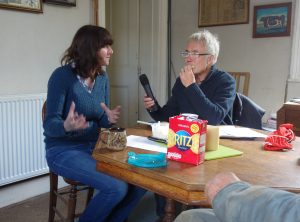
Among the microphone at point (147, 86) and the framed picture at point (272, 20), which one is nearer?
the microphone at point (147, 86)

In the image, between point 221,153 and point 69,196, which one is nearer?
point 221,153

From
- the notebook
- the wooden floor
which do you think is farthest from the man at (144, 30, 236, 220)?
the wooden floor

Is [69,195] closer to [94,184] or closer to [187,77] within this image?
[94,184]

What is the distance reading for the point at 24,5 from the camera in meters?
2.28

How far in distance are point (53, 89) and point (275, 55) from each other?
6.94 feet

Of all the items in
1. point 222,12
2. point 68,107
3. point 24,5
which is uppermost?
point 222,12

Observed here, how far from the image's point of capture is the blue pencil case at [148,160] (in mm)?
1040

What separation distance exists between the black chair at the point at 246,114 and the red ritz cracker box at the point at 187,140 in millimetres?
Answer: 882

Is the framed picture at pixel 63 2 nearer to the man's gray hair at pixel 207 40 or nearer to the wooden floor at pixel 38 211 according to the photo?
the man's gray hair at pixel 207 40

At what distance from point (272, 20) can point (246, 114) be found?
1408mm

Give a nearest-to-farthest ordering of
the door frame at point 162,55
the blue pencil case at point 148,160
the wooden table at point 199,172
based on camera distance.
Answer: the wooden table at point 199,172 → the blue pencil case at point 148,160 → the door frame at point 162,55

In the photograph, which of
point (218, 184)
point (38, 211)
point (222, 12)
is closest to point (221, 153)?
point (218, 184)

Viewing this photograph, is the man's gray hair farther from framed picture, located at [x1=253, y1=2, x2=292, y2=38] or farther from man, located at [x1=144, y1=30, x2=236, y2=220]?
framed picture, located at [x1=253, y1=2, x2=292, y2=38]

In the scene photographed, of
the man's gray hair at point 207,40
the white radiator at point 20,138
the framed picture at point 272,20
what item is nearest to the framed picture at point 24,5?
the white radiator at point 20,138
